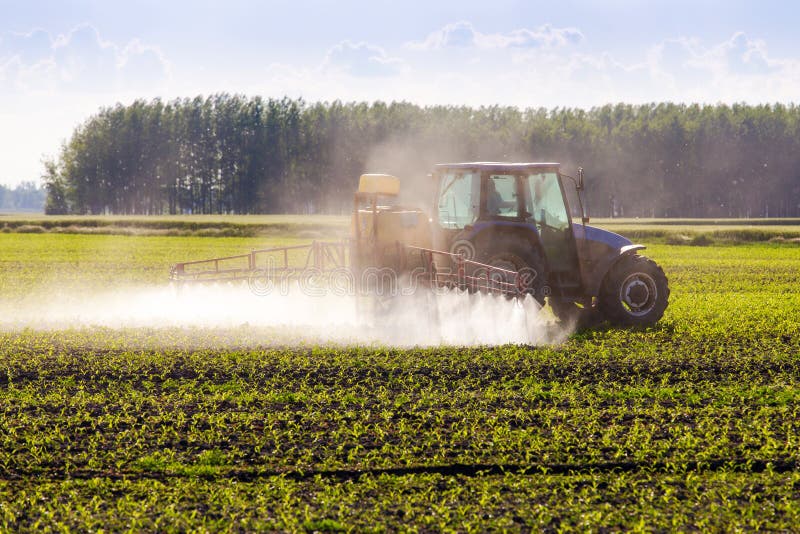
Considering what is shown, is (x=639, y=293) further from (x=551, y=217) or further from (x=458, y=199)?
(x=458, y=199)

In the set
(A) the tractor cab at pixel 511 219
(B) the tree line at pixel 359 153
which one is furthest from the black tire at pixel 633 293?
(B) the tree line at pixel 359 153

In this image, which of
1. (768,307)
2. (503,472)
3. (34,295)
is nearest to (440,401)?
(503,472)

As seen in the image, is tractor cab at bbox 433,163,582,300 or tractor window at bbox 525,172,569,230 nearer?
tractor cab at bbox 433,163,582,300

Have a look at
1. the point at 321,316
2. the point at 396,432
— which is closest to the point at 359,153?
the point at 321,316

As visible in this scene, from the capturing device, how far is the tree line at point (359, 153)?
93.1 m

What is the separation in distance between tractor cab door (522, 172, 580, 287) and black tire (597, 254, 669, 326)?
0.82 metres

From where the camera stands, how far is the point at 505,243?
1307 centimetres

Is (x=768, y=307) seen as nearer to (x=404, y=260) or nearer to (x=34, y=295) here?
(x=404, y=260)

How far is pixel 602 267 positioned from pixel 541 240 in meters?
1.17

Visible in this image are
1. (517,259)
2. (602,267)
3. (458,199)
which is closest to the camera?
(517,259)

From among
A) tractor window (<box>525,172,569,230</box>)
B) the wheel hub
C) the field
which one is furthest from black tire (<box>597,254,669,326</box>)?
tractor window (<box>525,172,569,230</box>)

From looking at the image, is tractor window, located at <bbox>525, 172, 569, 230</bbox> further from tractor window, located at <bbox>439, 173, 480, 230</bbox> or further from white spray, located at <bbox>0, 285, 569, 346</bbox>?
white spray, located at <bbox>0, 285, 569, 346</bbox>

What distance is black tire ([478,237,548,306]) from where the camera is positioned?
13.0 m

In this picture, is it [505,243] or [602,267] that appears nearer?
[505,243]
